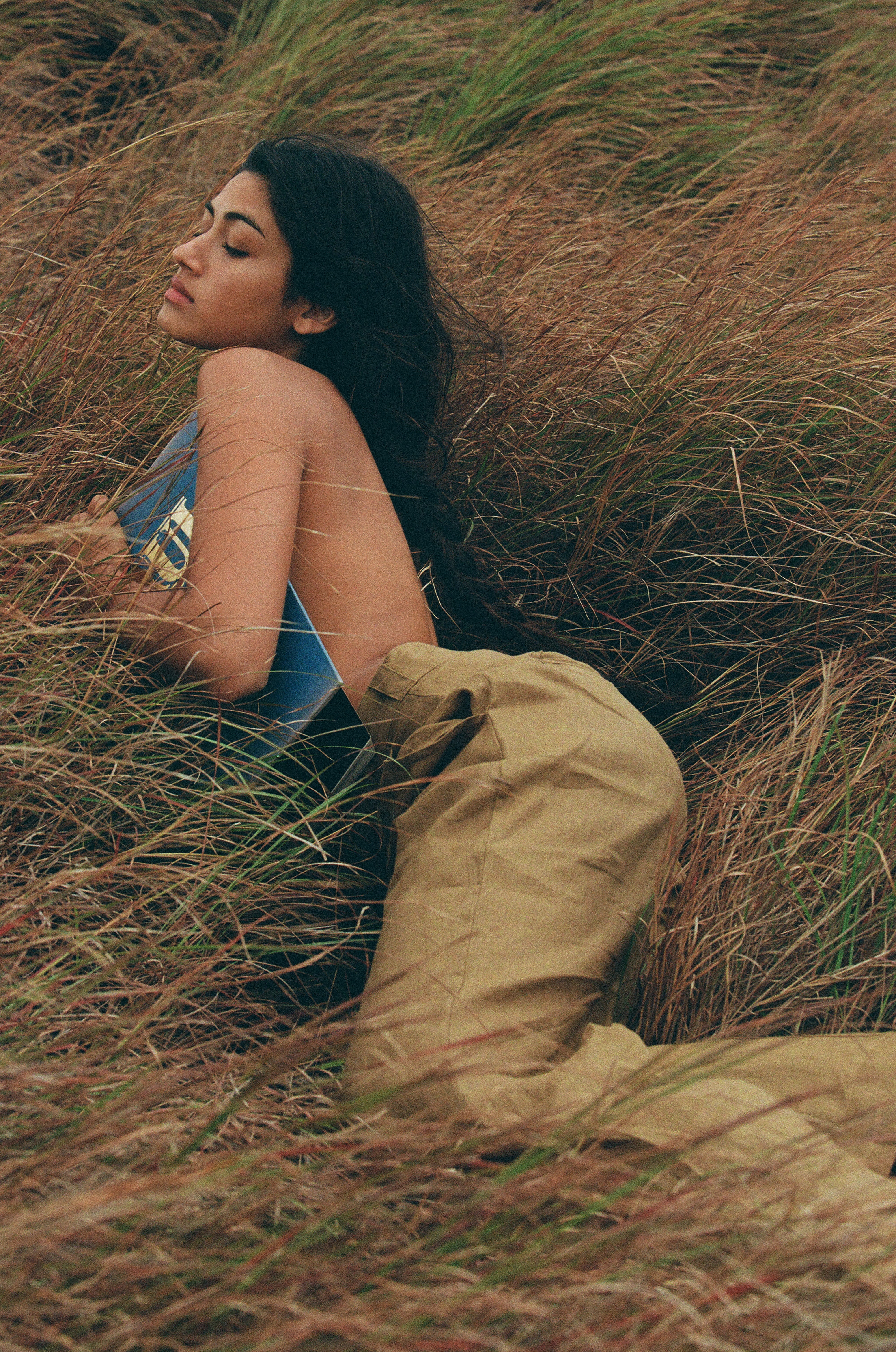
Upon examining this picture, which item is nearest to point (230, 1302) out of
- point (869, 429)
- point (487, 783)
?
point (487, 783)

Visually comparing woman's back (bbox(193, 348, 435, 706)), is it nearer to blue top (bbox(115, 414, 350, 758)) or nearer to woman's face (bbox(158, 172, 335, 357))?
blue top (bbox(115, 414, 350, 758))

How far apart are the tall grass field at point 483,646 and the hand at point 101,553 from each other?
0.04 m

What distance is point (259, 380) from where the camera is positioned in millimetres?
1814

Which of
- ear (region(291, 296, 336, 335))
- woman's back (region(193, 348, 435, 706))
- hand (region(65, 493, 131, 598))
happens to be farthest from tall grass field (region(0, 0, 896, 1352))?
ear (region(291, 296, 336, 335))

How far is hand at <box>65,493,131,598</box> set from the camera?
164 cm

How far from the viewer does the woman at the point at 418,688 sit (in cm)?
131

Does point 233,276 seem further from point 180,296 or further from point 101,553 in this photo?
point 101,553

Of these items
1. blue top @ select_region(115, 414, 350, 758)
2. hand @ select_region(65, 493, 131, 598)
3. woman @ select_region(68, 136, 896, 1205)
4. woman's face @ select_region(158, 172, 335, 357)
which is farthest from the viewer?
woman's face @ select_region(158, 172, 335, 357)

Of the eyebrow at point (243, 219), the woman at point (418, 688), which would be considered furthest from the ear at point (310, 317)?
the eyebrow at point (243, 219)

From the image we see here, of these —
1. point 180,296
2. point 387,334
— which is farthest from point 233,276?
point 387,334

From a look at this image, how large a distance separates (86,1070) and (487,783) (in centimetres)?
65

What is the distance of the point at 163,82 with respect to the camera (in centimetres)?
382

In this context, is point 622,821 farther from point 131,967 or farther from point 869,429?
point 869,429

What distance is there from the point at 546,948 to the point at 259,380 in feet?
3.25
